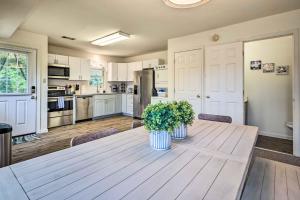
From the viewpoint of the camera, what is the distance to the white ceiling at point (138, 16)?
102 inches

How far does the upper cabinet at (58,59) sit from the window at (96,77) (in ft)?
4.13

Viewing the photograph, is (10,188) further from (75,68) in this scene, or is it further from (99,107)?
(99,107)

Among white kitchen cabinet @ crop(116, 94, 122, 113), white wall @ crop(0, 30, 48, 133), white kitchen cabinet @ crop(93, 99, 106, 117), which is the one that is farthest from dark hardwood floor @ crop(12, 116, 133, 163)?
white kitchen cabinet @ crop(116, 94, 122, 113)

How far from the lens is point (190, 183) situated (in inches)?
30.0

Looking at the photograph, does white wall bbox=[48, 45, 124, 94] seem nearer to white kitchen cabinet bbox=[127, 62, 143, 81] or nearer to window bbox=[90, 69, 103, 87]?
window bbox=[90, 69, 103, 87]

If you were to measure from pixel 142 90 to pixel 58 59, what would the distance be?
277 centimetres

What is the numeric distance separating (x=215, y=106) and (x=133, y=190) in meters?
3.32

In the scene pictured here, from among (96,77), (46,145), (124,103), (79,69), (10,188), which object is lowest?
(46,145)

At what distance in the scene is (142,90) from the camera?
19.7ft

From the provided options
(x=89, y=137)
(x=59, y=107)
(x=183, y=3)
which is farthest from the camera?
(x=59, y=107)

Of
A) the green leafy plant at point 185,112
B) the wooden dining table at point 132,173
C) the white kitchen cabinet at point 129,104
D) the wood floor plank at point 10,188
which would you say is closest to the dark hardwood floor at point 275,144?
the wooden dining table at point 132,173

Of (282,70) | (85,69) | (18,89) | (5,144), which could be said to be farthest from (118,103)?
(282,70)

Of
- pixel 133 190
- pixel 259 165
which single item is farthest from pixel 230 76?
pixel 133 190

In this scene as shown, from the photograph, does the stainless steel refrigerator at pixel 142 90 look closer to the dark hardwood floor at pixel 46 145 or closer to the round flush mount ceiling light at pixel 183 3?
the dark hardwood floor at pixel 46 145
